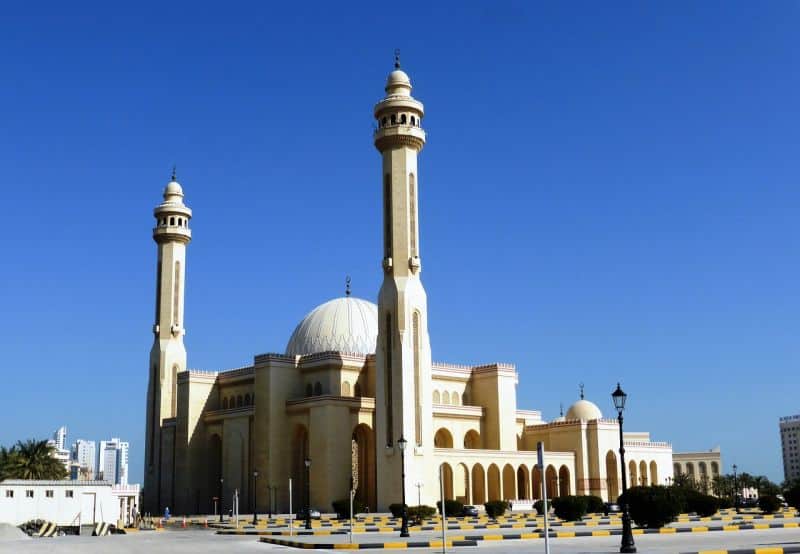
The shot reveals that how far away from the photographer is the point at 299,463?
55.7m

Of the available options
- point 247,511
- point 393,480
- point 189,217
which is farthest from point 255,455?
point 189,217

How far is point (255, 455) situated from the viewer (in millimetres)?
54969

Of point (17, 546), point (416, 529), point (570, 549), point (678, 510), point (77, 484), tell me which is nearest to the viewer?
point (570, 549)

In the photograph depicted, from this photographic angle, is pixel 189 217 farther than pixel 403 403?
Yes

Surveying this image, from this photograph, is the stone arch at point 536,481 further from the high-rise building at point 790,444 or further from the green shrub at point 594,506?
the high-rise building at point 790,444

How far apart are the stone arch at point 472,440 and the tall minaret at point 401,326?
396 inches

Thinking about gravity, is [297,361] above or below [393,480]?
above

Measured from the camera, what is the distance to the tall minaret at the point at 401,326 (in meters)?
49.1

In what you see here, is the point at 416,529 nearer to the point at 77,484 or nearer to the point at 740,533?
the point at 740,533

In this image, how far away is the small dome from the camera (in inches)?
2630

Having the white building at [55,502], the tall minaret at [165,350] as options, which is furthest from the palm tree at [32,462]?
the white building at [55,502]

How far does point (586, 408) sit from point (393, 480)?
75.7 feet

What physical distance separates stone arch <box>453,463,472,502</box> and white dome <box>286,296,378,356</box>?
9935 millimetres

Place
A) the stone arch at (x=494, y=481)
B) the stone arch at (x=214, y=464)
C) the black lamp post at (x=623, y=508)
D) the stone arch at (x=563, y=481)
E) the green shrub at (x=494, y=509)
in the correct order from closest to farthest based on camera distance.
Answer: the black lamp post at (x=623, y=508)
the green shrub at (x=494, y=509)
the stone arch at (x=494, y=481)
the stone arch at (x=563, y=481)
the stone arch at (x=214, y=464)
